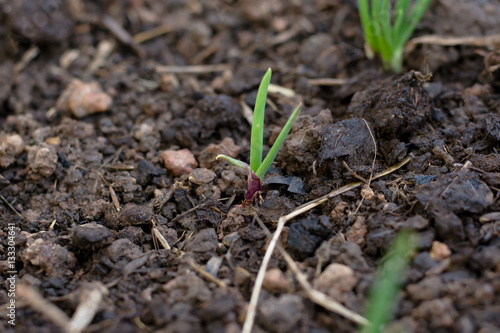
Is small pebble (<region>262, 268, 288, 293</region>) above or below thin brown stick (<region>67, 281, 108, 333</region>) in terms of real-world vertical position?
below

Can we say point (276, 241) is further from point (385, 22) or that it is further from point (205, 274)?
point (385, 22)

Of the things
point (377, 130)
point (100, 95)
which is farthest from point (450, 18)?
point (100, 95)

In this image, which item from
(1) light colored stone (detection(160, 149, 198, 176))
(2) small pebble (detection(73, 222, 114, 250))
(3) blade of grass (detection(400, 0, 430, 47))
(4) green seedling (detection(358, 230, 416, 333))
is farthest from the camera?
(3) blade of grass (detection(400, 0, 430, 47))

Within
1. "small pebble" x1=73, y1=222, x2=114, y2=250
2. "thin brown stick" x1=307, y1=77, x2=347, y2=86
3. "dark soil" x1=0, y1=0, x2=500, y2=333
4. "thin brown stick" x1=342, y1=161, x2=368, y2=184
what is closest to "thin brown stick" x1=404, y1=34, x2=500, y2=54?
"dark soil" x1=0, y1=0, x2=500, y2=333

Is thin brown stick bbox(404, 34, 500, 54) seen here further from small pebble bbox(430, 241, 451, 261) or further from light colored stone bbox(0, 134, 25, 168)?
light colored stone bbox(0, 134, 25, 168)

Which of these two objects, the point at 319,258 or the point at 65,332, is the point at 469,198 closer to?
the point at 319,258

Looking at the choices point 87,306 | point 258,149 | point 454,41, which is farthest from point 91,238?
point 454,41
